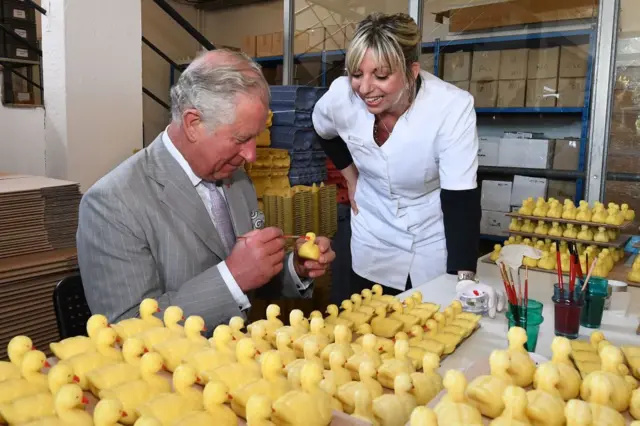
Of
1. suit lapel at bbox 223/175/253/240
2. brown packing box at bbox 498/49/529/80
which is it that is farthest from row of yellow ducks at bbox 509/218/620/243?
brown packing box at bbox 498/49/529/80

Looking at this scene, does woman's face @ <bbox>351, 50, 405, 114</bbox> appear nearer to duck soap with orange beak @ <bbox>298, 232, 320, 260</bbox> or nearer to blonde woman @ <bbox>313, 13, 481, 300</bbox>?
blonde woman @ <bbox>313, 13, 481, 300</bbox>

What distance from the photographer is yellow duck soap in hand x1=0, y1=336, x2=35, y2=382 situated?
78cm

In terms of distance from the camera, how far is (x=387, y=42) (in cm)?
186

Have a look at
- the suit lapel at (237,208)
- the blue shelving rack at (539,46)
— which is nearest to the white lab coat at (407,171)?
the suit lapel at (237,208)

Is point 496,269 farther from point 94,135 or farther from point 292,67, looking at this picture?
point 292,67

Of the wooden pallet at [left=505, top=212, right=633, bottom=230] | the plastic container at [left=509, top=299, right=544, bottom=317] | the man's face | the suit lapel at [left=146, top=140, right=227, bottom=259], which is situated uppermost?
the man's face

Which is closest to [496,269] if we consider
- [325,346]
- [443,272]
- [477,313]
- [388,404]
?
[443,272]

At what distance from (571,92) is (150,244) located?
4330 mm

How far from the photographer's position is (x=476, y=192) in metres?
2.04

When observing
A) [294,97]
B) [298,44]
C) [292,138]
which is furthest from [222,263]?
[298,44]

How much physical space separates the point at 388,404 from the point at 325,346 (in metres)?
0.27

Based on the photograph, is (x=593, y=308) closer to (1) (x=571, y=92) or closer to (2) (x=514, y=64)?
(1) (x=571, y=92)

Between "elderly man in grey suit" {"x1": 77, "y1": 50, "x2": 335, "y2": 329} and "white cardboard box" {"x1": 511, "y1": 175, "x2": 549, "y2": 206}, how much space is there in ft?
12.7

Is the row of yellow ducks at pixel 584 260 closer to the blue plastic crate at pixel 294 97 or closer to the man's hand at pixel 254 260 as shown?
the man's hand at pixel 254 260
